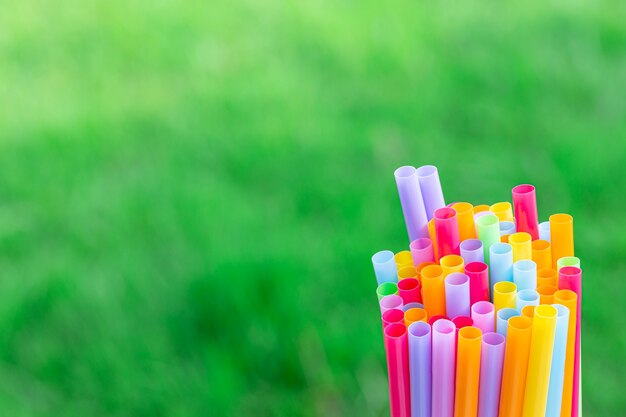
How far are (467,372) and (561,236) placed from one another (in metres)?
0.18

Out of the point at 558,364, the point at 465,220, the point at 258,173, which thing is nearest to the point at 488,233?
the point at 465,220

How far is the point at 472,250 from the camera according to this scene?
756 mm

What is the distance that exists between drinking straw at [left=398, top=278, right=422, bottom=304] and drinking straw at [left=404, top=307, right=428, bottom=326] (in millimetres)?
36

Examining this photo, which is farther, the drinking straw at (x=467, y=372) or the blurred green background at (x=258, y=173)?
the blurred green background at (x=258, y=173)

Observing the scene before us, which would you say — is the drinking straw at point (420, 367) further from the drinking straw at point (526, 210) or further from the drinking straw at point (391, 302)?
the drinking straw at point (526, 210)

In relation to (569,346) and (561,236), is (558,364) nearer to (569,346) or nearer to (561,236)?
(569,346)

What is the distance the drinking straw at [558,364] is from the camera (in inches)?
27.1

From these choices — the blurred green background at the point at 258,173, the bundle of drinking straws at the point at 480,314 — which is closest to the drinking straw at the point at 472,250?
the bundle of drinking straws at the point at 480,314

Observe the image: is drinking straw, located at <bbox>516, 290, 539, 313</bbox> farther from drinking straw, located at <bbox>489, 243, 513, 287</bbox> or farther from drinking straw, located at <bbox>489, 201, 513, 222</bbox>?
drinking straw, located at <bbox>489, 201, 513, 222</bbox>

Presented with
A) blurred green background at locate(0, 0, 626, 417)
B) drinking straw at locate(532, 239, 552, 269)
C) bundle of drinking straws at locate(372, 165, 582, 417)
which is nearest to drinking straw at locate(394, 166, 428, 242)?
bundle of drinking straws at locate(372, 165, 582, 417)

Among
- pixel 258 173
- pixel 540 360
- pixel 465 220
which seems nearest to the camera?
A: pixel 540 360

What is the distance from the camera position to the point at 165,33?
89.4 inches

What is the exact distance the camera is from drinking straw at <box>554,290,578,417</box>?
71cm

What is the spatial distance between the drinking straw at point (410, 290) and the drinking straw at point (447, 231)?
0.03 metres
